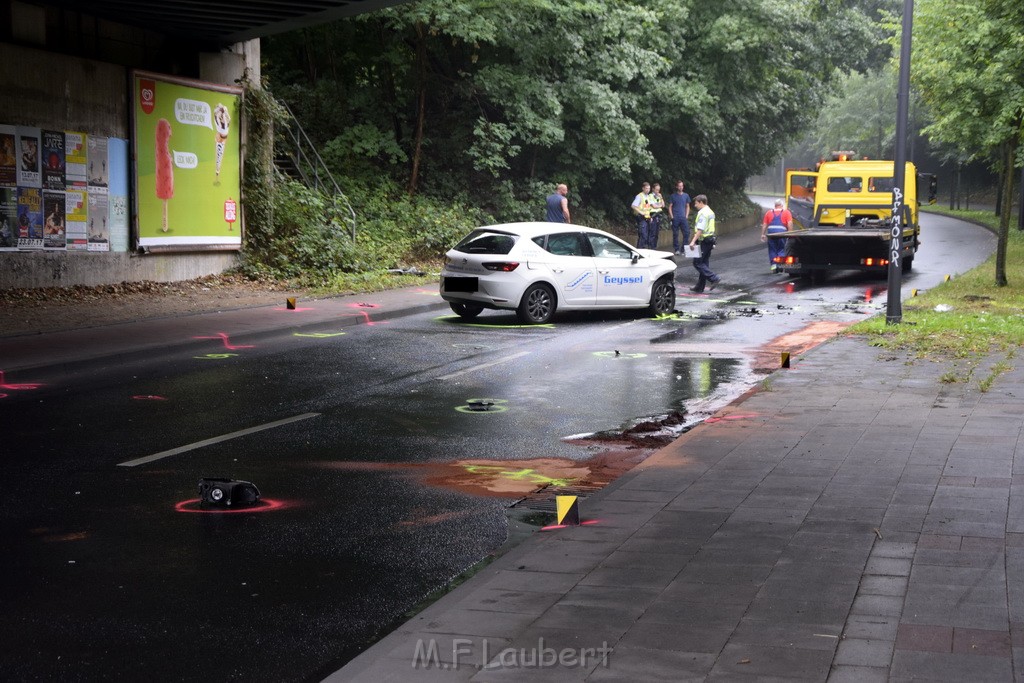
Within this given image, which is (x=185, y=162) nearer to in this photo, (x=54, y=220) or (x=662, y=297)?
(x=54, y=220)

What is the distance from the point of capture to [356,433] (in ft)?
29.9

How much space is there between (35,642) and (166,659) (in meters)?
0.61

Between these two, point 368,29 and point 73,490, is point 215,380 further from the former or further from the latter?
point 368,29

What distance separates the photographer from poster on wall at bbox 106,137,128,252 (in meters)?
18.7

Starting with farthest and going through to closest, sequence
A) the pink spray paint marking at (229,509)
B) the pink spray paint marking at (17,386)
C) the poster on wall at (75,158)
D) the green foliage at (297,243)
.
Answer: the green foliage at (297,243) → the poster on wall at (75,158) → the pink spray paint marking at (17,386) → the pink spray paint marking at (229,509)

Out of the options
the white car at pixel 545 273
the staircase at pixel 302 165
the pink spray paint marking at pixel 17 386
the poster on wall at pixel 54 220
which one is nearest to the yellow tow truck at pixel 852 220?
the white car at pixel 545 273

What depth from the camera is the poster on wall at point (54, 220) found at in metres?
17.4

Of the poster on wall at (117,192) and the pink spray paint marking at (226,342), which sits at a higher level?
the poster on wall at (117,192)

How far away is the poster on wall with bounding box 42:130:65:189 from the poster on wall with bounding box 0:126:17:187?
0.57 m

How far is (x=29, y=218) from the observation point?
17156mm

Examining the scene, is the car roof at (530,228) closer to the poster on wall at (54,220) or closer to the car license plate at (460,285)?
the car license plate at (460,285)

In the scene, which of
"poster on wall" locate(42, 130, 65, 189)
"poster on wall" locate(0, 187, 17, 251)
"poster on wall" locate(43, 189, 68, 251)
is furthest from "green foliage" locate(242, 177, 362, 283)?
"poster on wall" locate(0, 187, 17, 251)

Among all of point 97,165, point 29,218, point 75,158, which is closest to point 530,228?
point 97,165

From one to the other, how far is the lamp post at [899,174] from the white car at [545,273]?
3958mm
